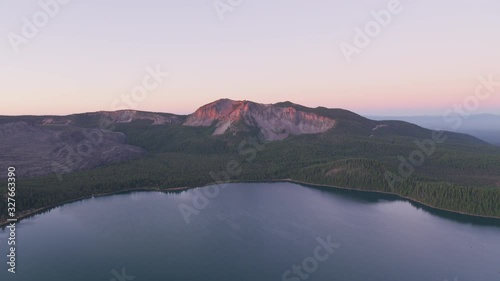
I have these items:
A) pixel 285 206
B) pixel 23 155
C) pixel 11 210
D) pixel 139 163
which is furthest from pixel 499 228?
pixel 23 155

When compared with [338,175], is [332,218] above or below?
below

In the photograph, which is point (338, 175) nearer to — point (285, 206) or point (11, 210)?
point (285, 206)

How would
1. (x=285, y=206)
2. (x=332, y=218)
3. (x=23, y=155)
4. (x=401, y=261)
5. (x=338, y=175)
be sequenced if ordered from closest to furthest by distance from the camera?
(x=401, y=261)
(x=332, y=218)
(x=285, y=206)
(x=338, y=175)
(x=23, y=155)

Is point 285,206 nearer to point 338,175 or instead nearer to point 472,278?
point 338,175

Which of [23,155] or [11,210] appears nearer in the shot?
[11,210]

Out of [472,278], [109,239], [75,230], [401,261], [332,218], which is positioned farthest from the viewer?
[332,218]

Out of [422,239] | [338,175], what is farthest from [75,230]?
[338,175]
